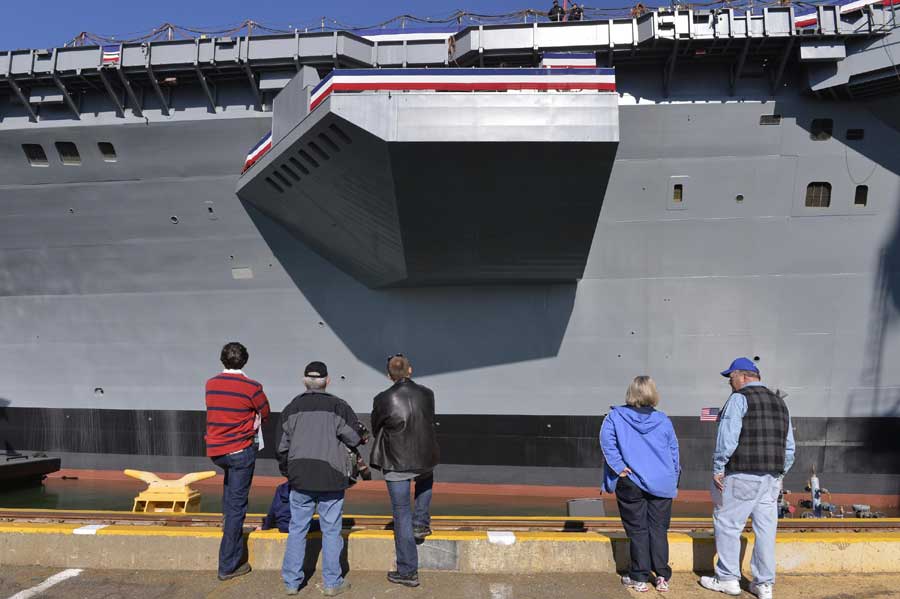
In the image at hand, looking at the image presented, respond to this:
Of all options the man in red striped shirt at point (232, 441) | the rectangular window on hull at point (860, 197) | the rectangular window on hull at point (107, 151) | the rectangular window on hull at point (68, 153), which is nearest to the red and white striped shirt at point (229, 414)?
the man in red striped shirt at point (232, 441)

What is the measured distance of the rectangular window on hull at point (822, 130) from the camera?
977 centimetres

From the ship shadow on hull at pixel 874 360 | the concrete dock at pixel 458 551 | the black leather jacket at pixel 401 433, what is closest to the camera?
the black leather jacket at pixel 401 433

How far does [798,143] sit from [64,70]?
11.7 m

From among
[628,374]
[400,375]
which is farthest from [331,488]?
→ [628,374]

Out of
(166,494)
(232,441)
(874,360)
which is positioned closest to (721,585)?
(232,441)

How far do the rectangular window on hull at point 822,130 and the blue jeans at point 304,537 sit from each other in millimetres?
9450

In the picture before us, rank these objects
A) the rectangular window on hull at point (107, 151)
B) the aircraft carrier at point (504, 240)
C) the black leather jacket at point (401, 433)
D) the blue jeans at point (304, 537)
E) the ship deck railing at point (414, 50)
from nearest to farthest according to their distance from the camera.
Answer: the blue jeans at point (304, 537), the black leather jacket at point (401, 433), the ship deck railing at point (414, 50), the aircraft carrier at point (504, 240), the rectangular window on hull at point (107, 151)

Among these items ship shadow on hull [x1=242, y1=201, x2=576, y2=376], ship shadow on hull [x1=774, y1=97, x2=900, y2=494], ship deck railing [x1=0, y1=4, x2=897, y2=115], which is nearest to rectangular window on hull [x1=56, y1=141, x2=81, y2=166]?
ship deck railing [x1=0, y1=4, x2=897, y2=115]

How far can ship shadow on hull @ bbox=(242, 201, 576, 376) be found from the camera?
10.4 metres

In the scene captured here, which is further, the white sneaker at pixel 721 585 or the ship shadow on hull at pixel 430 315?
the ship shadow on hull at pixel 430 315

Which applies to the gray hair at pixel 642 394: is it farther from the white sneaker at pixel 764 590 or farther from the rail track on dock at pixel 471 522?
the rail track on dock at pixel 471 522

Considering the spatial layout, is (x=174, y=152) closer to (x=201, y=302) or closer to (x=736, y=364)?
(x=201, y=302)

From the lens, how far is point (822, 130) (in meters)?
9.80

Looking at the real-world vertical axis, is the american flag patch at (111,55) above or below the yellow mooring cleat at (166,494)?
above
